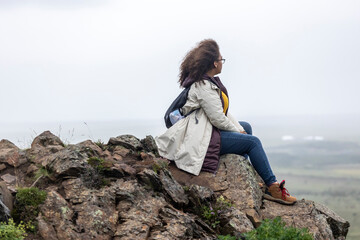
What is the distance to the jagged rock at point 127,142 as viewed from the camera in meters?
11.3

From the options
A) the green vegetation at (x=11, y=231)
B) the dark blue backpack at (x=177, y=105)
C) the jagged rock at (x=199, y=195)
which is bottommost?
the jagged rock at (x=199, y=195)

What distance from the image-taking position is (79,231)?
7.82 metres

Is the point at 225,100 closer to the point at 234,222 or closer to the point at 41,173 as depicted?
the point at 234,222

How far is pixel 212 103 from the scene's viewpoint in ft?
33.5

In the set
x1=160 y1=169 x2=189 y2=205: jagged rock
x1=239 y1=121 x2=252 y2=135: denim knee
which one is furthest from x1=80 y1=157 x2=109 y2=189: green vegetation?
x1=239 y1=121 x2=252 y2=135: denim knee

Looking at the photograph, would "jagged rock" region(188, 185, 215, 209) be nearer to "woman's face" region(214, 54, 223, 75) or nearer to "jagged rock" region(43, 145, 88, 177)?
"jagged rock" region(43, 145, 88, 177)

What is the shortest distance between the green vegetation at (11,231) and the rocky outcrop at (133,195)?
27cm

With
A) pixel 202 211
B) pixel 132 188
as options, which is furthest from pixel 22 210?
pixel 202 211

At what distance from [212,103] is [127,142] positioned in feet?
7.97

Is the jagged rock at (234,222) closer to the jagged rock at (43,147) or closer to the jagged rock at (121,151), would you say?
the jagged rock at (121,151)

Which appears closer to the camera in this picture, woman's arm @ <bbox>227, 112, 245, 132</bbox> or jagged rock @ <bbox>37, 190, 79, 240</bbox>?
jagged rock @ <bbox>37, 190, 79, 240</bbox>

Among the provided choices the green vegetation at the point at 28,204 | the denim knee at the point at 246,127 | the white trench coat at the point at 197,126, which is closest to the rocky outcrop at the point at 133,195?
the green vegetation at the point at 28,204

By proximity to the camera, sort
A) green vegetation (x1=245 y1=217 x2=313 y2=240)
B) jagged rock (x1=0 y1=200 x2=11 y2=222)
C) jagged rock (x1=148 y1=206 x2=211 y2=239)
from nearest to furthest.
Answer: jagged rock (x1=0 y1=200 x2=11 y2=222)
green vegetation (x1=245 y1=217 x2=313 y2=240)
jagged rock (x1=148 y1=206 x2=211 y2=239)

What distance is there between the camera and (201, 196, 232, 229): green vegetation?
362 inches
